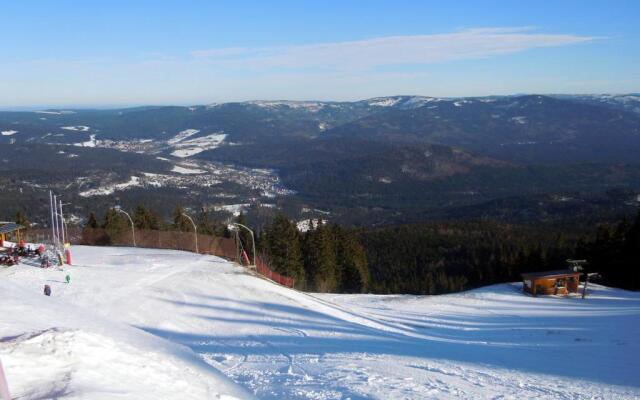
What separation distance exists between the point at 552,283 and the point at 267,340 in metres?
24.1

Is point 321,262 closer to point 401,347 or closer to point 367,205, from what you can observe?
point 401,347

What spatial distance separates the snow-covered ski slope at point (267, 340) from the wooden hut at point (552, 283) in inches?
118

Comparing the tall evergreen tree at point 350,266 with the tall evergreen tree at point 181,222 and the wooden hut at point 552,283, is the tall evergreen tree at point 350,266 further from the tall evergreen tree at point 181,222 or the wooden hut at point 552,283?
the wooden hut at point 552,283

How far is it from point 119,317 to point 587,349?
52.0ft

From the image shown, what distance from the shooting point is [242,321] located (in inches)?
814

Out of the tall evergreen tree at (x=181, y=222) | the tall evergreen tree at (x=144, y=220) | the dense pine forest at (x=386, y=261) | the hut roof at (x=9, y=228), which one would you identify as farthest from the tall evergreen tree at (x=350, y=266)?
the hut roof at (x=9, y=228)

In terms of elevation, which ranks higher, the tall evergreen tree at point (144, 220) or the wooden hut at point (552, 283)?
the tall evergreen tree at point (144, 220)

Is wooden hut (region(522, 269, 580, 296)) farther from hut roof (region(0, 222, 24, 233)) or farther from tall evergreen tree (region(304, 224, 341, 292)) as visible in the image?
hut roof (region(0, 222, 24, 233))

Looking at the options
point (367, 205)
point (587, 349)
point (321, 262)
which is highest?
point (587, 349)

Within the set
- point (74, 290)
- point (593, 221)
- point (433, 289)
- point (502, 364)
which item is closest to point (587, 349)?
point (502, 364)

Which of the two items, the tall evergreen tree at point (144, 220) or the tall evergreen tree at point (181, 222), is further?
the tall evergreen tree at point (181, 222)

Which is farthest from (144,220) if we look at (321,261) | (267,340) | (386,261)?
(267,340)

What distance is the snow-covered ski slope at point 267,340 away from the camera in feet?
36.6

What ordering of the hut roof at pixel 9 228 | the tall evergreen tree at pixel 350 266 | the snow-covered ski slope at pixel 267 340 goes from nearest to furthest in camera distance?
the snow-covered ski slope at pixel 267 340, the hut roof at pixel 9 228, the tall evergreen tree at pixel 350 266
